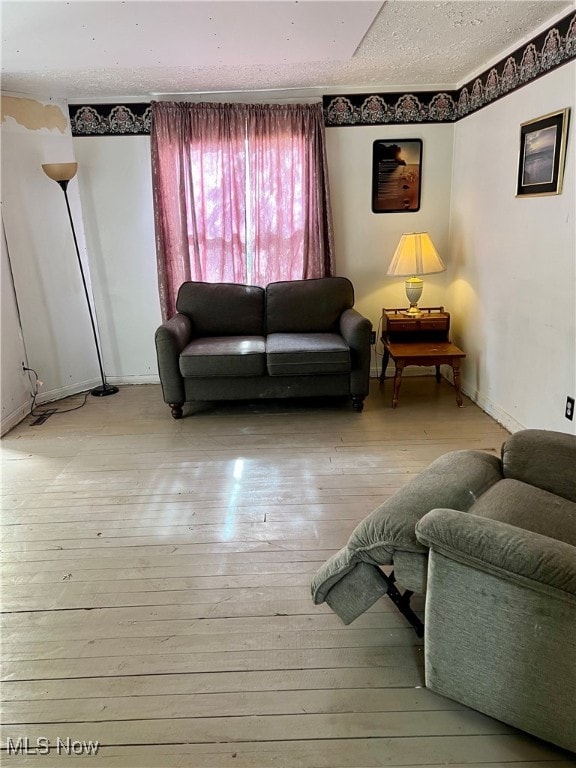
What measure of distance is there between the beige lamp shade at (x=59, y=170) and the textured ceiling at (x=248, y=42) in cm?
51

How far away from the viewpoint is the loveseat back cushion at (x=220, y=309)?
4012mm

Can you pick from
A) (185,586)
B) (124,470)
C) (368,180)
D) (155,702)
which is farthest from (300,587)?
(368,180)

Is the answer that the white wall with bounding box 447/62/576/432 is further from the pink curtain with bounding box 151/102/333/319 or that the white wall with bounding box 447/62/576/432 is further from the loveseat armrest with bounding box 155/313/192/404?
the loveseat armrest with bounding box 155/313/192/404

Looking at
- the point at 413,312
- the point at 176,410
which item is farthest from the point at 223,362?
the point at 413,312

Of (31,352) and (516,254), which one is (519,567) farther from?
(31,352)

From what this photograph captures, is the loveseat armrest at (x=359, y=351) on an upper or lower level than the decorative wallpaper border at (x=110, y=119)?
lower

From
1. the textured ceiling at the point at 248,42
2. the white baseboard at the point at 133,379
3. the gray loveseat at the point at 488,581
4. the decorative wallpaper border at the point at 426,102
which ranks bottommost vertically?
the white baseboard at the point at 133,379

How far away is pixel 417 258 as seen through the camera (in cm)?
378

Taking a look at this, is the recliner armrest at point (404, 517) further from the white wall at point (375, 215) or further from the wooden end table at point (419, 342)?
the white wall at point (375, 215)

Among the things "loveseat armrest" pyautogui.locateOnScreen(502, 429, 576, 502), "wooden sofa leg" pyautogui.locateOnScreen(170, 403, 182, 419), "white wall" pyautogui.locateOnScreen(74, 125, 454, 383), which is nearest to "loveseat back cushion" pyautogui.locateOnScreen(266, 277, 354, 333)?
"white wall" pyautogui.locateOnScreen(74, 125, 454, 383)

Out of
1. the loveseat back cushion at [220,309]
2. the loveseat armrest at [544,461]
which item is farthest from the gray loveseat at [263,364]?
the loveseat armrest at [544,461]

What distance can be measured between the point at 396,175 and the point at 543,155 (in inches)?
60.6

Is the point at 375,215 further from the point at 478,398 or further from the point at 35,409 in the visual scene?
the point at 35,409

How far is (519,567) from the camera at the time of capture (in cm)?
121
